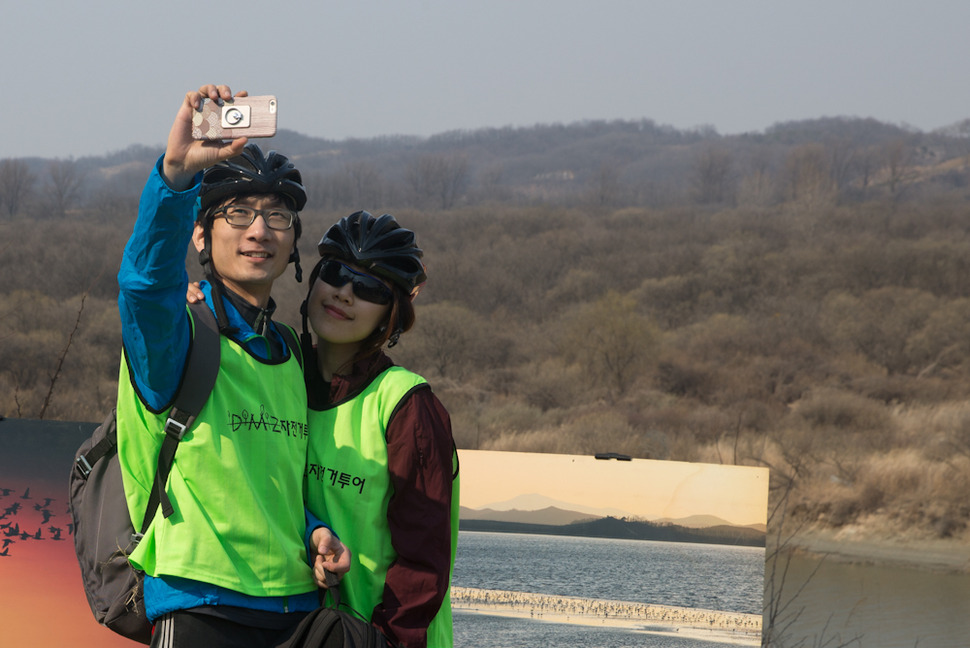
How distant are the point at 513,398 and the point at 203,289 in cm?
2201

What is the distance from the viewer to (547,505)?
5.18 metres

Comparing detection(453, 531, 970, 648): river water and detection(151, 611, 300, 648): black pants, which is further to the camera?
detection(453, 531, 970, 648): river water

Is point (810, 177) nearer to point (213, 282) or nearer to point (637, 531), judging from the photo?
point (637, 531)

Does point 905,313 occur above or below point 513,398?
above

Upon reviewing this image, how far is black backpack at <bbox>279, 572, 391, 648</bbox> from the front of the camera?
2.22 m

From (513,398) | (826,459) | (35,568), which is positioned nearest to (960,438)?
(826,459)

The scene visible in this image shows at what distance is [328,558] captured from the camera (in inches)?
91.2

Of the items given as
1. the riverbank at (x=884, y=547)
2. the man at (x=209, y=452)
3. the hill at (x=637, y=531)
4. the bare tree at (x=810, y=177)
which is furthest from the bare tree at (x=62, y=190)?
the man at (x=209, y=452)

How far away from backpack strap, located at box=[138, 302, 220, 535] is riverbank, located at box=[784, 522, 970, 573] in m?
11.6

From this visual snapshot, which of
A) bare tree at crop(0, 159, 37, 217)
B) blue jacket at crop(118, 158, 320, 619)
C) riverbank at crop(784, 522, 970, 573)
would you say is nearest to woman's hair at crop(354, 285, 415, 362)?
blue jacket at crop(118, 158, 320, 619)

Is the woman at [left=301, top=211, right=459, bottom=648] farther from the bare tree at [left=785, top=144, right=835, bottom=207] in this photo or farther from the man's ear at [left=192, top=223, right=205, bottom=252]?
the bare tree at [left=785, top=144, right=835, bottom=207]

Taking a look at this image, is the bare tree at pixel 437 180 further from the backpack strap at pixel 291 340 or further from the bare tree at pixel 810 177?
the backpack strap at pixel 291 340

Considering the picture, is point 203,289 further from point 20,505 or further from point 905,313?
point 905,313

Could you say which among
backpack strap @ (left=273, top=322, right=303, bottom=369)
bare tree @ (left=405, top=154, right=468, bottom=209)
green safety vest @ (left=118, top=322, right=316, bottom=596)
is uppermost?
bare tree @ (left=405, top=154, right=468, bottom=209)
